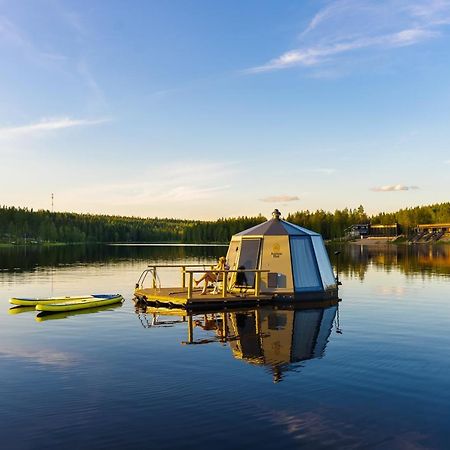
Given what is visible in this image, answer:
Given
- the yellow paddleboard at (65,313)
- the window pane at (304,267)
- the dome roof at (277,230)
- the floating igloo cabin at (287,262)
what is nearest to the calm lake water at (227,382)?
the yellow paddleboard at (65,313)

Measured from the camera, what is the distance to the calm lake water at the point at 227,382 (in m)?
11.9

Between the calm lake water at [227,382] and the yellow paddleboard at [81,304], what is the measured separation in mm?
2045

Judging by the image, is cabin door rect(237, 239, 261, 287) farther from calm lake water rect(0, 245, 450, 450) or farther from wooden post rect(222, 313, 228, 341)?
wooden post rect(222, 313, 228, 341)

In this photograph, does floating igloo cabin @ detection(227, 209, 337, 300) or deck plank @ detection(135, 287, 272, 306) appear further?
floating igloo cabin @ detection(227, 209, 337, 300)

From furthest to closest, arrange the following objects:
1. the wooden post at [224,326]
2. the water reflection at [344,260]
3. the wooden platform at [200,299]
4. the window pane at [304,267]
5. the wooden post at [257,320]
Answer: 1. the water reflection at [344,260]
2. the window pane at [304,267]
3. the wooden platform at [200,299]
4. the wooden post at [257,320]
5. the wooden post at [224,326]

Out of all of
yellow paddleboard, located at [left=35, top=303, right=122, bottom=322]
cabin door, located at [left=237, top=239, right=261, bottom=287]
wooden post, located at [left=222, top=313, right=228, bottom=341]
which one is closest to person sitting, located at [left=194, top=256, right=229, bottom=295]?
cabin door, located at [left=237, top=239, right=261, bottom=287]

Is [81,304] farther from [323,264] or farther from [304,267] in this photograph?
[323,264]

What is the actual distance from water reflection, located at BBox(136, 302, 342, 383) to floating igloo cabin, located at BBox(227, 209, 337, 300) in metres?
1.70

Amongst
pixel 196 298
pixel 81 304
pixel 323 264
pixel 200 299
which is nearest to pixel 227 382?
pixel 200 299

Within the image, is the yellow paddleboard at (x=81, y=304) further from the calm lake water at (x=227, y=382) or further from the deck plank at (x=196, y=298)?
the deck plank at (x=196, y=298)

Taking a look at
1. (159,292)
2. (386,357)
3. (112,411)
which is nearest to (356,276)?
(159,292)

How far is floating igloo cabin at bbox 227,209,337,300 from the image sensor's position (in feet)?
113

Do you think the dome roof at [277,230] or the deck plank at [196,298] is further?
the dome roof at [277,230]

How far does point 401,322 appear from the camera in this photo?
2850 centimetres
